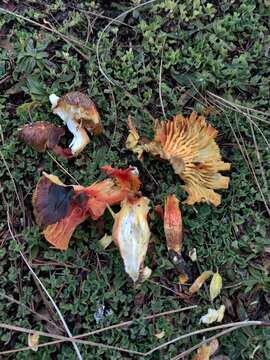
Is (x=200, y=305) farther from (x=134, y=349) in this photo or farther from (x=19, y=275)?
(x=19, y=275)

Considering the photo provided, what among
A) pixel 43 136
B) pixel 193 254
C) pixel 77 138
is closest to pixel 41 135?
pixel 43 136

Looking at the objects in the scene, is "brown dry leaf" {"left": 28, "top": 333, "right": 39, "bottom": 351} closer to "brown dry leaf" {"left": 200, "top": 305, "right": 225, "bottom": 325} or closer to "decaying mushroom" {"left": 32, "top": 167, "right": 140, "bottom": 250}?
"decaying mushroom" {"left": 32, "top": 167, "right": 140, "bottom": 250}

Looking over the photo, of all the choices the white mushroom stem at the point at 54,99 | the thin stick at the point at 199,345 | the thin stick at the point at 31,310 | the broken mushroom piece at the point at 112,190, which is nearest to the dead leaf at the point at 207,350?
the thin stick at the point at 199,345

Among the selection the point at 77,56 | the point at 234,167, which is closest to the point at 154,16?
the point at 77,56

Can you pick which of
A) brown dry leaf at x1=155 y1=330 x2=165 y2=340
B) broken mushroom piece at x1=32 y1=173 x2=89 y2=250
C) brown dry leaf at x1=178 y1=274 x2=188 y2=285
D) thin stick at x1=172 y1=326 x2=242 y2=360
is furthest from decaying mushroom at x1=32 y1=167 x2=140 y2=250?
thin stick at x1=172 y1=326 x2=242 y2=360

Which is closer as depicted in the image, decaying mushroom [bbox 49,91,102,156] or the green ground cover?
the green ground cover

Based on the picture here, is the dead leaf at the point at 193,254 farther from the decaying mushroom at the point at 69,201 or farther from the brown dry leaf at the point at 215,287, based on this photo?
the decaying mushroom at the point at 69,201

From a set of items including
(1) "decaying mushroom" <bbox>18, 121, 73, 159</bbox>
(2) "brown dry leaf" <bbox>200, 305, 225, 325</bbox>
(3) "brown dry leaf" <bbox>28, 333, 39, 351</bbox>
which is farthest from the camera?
(1) "decaying mushroom" <bbox>18, 121, 73, 159</bbox>

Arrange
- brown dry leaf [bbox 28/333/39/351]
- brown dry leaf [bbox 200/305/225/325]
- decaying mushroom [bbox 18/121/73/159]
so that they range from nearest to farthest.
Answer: brown dry leaf [bbox 28/333/39/351] < brown dry leaf [bbox 200/305/225/325] < decaying mushroom [bbox 18/121/73/159]

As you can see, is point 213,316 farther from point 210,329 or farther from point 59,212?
point 59,212
